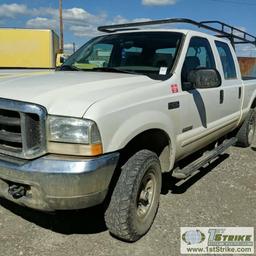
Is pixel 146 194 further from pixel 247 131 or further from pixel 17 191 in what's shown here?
pixel 247 131

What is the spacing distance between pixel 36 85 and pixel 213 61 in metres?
2.61

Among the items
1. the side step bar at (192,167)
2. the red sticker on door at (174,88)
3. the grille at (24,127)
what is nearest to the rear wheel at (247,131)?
the side step bar at (192,167)

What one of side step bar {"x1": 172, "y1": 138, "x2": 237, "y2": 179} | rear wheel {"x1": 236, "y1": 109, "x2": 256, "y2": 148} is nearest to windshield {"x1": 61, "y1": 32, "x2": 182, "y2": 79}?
side step bar {"x1": 172, "y1": 138, "x2": 237, "y2": 179}

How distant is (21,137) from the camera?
2.83 meters

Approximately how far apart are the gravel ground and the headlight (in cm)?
100

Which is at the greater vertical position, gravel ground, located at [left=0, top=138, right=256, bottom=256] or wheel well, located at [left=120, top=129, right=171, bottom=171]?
wheel well, located at [left=120, top=129, right=171, bottom=171]

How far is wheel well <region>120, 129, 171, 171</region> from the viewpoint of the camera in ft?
10.8

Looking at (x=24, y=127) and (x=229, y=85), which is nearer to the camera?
(x=24, y=127)

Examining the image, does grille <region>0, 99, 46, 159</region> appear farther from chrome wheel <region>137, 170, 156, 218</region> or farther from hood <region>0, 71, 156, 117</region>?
chrome wheel <region>137, 170, 156, 218</region>

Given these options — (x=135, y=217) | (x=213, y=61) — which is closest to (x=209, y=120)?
(x=213, y=61)

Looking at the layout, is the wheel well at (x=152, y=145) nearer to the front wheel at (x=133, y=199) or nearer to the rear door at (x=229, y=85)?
the front wheel at (x=133, y=199)

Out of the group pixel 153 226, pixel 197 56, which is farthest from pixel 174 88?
pixel 153 226

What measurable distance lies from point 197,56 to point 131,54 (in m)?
0.79

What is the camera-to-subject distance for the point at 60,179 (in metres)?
2.69
